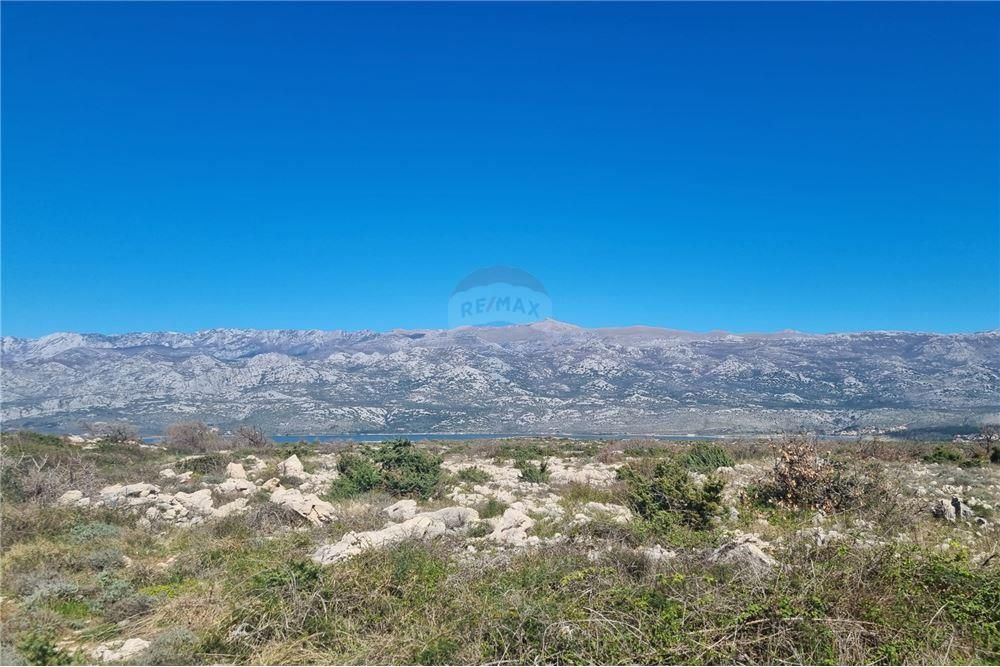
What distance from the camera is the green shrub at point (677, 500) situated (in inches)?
370

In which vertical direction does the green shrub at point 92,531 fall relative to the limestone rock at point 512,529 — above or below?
below

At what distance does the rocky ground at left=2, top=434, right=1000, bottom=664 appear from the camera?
4.68 m

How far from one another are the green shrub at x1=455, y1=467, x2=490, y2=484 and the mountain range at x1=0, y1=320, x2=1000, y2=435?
151ft

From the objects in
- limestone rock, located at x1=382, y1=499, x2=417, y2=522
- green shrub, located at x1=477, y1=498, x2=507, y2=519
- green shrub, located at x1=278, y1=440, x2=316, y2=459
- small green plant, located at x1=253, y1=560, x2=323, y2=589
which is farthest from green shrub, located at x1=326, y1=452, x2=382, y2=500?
green shrub, located at x1=278, y1=440, x2=316, y2=459

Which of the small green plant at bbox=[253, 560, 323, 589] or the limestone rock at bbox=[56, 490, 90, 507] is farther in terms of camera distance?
the limestone rock at bbox=[56, 490, 90, 507]

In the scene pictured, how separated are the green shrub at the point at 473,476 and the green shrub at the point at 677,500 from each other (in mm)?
6404

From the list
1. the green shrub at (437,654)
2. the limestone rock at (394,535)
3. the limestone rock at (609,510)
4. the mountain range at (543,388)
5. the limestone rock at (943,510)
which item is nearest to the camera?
the green shrub at (437,654)

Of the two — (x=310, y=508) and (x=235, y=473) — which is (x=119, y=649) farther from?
(x=235, y=473)

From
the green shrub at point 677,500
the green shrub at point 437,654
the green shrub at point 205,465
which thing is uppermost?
the green shrub at point 677,500

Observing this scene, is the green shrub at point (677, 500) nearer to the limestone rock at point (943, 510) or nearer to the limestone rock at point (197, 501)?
the limestone rock at point (943, 510)

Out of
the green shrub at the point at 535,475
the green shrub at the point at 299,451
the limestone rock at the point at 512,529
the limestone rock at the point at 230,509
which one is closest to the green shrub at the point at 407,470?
the green shrub at the point at 535,475

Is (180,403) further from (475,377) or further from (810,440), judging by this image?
(810,440)

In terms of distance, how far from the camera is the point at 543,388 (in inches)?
3816

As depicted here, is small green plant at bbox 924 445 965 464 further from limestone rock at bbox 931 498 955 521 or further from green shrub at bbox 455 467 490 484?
green shrub at bbox 455 467 490 484
